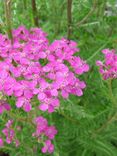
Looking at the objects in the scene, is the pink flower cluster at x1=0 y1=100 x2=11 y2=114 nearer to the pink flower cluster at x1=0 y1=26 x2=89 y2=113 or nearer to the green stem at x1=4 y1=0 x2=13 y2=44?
the pink flower cluster at x1=0 y1=26 x2=89 y2=113

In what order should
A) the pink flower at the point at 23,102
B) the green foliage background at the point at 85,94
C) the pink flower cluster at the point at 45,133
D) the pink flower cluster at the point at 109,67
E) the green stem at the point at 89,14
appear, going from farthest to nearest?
1. the green stem at the point at 89,14
2. the green foliage background at the point at 85,94
3. the pink flower cluster at the point at 45,133
4. the pink flower cluster at the point at 109,67
5. the pink flower at the point at 23,102

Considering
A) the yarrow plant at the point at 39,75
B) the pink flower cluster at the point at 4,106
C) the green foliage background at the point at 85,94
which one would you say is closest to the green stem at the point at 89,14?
the green foliage background at the point at 85,94

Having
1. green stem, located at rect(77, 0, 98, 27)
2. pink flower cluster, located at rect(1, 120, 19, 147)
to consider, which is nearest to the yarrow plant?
pink flower cluster, located at rect(1, 120, 19, 147)

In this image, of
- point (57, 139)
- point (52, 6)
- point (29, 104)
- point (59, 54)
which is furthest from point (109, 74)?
point (52, 6)

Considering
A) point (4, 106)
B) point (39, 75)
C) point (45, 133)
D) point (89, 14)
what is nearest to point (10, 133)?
point (45, 133)

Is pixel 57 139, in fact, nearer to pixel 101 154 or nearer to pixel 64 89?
pixel 101 154

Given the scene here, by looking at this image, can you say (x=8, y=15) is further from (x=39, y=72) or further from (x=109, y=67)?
(x=109, y=67)

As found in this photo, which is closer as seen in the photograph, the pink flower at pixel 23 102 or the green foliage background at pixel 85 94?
the pink flower at pixel 23 102

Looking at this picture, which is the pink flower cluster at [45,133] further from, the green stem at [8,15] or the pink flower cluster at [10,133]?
the green stem at [8,15]
